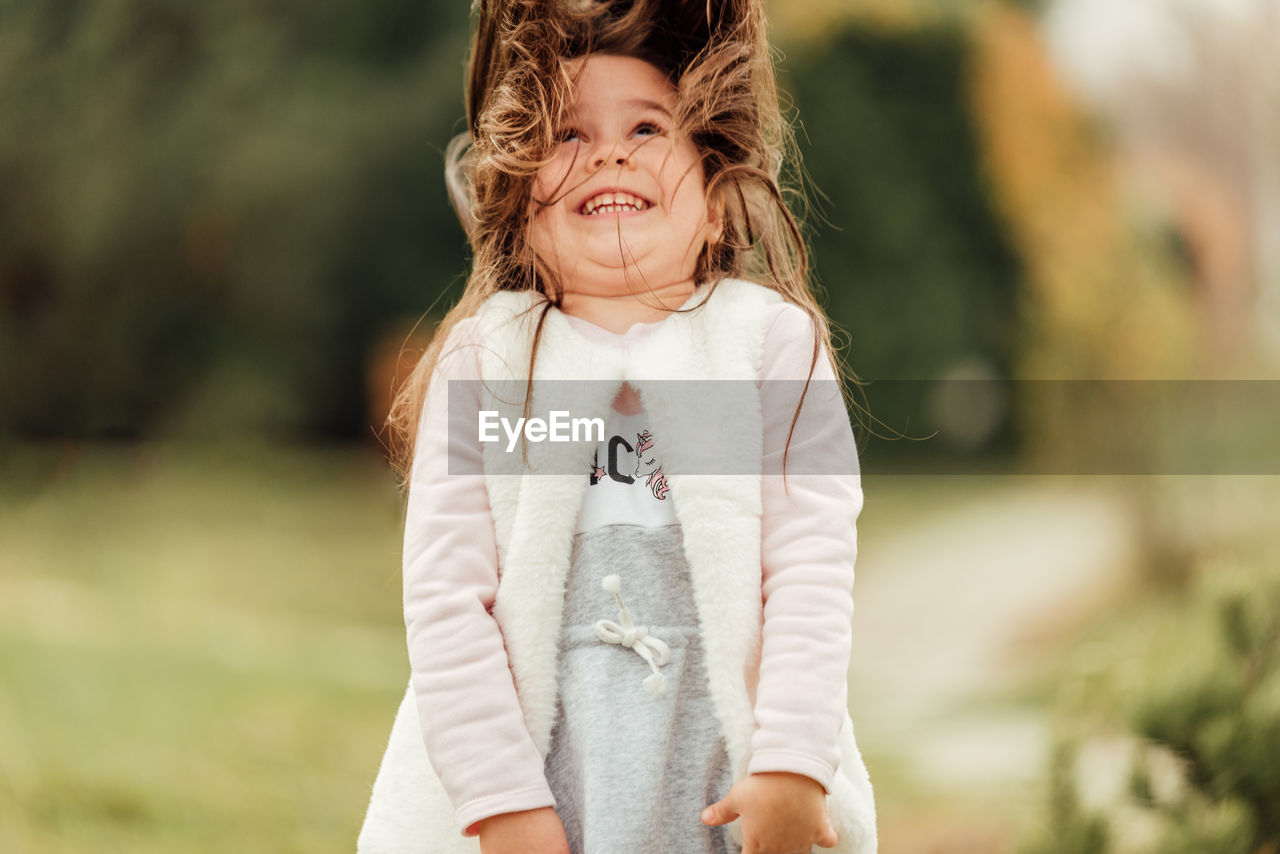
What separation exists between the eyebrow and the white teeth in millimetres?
87

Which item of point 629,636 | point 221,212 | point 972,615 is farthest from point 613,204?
point 221,212

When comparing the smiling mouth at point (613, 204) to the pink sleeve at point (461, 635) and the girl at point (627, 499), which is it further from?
the pink sleeve at point (461, 635)

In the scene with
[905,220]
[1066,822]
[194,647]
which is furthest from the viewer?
[905,220]

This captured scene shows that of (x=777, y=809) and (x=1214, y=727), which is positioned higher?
(x=1214, y=727)

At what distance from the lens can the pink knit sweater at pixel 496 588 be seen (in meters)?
0.89

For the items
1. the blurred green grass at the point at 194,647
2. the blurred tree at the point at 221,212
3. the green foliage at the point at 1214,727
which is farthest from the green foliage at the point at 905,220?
the green foliage at the point at 1214,727

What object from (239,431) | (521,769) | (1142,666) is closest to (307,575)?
(239,431)

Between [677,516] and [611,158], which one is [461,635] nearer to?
[677,516]

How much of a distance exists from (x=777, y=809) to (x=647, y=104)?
0.62m

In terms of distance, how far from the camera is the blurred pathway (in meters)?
3.42

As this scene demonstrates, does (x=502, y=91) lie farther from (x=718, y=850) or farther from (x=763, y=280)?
(x=718, y=850)

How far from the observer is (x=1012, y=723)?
11.8 ft

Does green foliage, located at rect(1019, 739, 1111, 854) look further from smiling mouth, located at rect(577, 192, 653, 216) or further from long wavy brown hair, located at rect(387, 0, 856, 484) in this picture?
smiling mouth, located at rect(577, 192, 653, 216)

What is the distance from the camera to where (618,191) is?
40.2 inches
